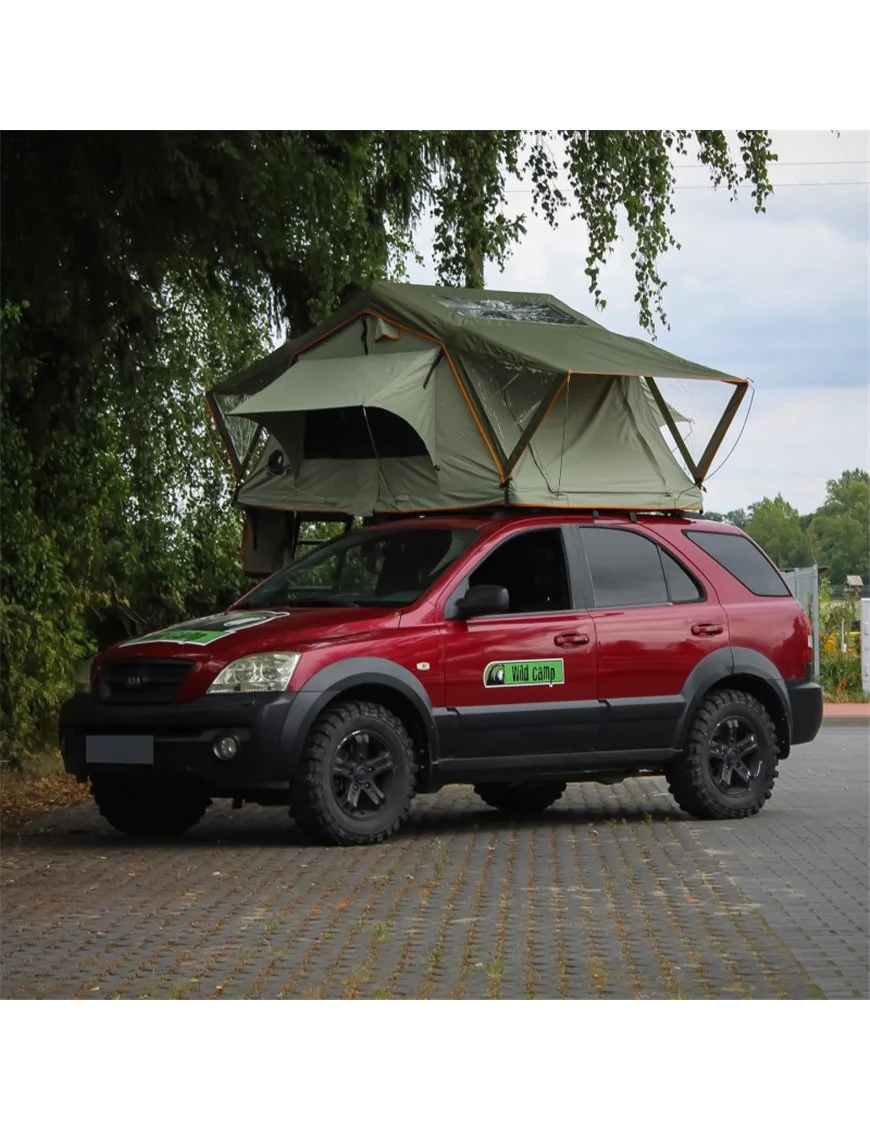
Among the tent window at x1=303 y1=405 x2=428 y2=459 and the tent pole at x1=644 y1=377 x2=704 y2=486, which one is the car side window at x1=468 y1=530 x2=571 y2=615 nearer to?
the tent window at x1=303 y1=405 x2=428 y2=459

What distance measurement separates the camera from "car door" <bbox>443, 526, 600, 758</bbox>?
12.6 m

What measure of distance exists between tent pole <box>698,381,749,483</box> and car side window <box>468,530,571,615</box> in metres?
2.03

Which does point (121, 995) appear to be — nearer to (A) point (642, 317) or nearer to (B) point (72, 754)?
(B) point (72, 754)

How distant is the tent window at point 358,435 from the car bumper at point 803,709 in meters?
2.97

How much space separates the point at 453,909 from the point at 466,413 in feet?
16.1

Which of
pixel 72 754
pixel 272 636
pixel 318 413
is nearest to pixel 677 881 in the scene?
pixel 272 636

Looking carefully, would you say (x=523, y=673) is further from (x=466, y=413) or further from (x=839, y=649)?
(x=839, y=649)

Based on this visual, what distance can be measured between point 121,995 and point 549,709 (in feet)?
19.0

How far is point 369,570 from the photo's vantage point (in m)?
13.3

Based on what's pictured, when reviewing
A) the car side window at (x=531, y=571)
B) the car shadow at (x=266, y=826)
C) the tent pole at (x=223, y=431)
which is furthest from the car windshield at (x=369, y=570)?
the tent pole at (x=223, y=431)

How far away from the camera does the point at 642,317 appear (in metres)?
17.4

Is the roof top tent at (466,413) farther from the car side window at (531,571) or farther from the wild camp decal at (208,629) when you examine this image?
the wild camp decal at (208,629)

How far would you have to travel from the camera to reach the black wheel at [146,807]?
13.0m

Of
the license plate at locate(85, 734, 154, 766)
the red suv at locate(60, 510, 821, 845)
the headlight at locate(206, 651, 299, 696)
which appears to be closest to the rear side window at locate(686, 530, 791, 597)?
the red suv at locate(60, 510, 821, 845)
